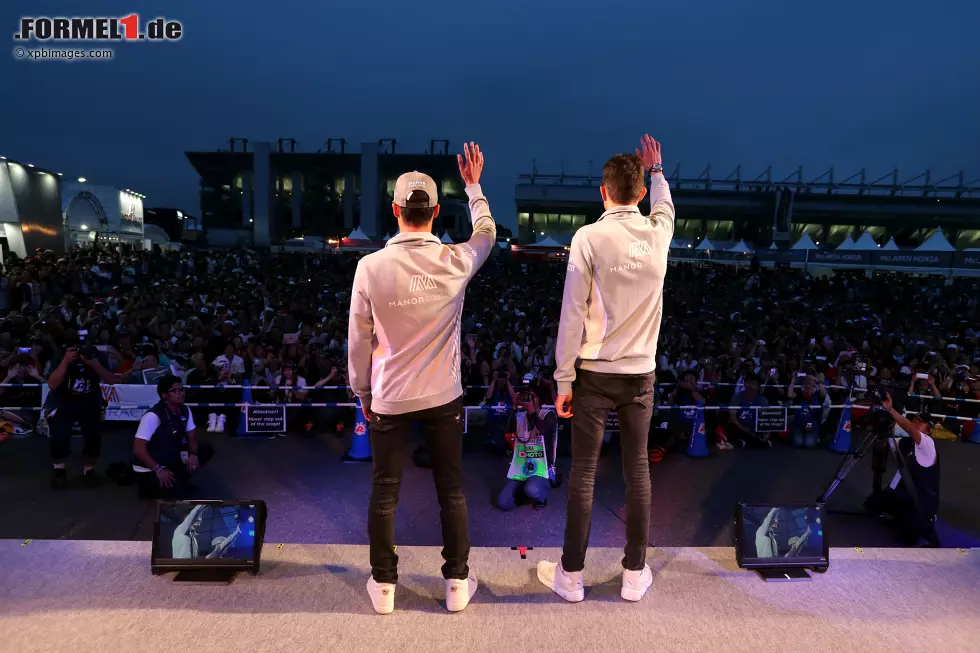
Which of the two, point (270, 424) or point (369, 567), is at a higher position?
point (369, 567)

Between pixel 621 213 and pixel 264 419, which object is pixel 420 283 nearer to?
pixel 621 213

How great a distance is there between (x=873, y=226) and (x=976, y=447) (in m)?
44.5

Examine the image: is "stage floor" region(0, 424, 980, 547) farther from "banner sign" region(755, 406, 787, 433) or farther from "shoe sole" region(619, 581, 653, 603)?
"shoe sole" region(619, 581, 653, 603)

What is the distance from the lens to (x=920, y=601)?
2443 millimetres

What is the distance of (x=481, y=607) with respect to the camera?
7.78ft

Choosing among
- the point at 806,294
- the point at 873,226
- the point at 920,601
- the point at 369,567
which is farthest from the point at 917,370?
the point at 873,226

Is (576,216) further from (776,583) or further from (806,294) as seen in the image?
(776,583)

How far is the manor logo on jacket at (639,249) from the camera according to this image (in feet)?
7.67

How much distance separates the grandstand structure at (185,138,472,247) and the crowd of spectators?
28.1 meters

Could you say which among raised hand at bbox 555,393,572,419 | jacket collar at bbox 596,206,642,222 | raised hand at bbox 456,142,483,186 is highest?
raised hand at bbox 456,142,483,186

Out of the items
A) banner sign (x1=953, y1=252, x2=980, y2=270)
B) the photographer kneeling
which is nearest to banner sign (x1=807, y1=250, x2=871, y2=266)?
banner sign (x1=953, y1=252, x2=980, y2=270)

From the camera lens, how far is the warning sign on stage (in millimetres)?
7719

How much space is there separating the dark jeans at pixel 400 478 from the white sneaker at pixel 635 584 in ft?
2.48

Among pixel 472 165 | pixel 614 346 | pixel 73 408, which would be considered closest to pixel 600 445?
pixel 614 346
